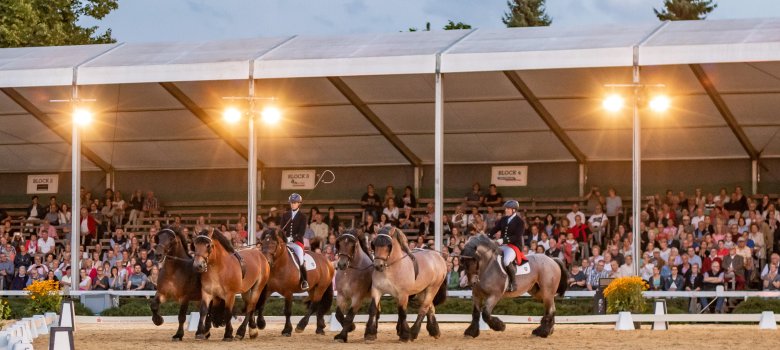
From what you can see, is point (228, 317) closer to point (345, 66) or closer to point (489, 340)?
point (489, 340)

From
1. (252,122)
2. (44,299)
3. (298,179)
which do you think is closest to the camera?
(44,299)

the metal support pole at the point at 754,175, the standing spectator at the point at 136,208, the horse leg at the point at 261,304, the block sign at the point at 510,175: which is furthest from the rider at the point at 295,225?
the standing spectator at the point at 136,208

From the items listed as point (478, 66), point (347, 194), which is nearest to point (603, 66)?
point (478, 66)

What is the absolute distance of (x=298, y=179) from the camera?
35688mm

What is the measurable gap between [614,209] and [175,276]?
48.7ft

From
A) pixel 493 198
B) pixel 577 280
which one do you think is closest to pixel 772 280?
pixel 577 280

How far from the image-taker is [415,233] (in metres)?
31.6

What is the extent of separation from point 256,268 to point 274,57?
28.5 feet

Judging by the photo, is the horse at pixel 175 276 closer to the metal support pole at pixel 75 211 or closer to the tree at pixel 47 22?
the metal support pole at pixel 75 211

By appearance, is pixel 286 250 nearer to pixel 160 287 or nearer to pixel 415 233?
pixel 160 287

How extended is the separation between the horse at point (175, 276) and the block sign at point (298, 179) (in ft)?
54.2

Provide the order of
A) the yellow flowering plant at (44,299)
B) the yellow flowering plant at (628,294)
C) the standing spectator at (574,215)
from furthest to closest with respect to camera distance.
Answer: the standing spectator at (574,215)
the yellow flowering plant at (44,299)
the yellow flowering plant at (628,294)

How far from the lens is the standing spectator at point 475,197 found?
32812 millimetres

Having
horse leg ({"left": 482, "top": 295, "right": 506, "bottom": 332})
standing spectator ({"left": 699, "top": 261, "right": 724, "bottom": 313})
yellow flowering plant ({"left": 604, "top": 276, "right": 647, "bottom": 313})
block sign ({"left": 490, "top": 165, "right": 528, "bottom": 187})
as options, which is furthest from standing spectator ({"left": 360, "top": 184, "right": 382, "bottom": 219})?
horse leg ({"left": 482, "top": 295, "right": 506, "bottom": 332})
